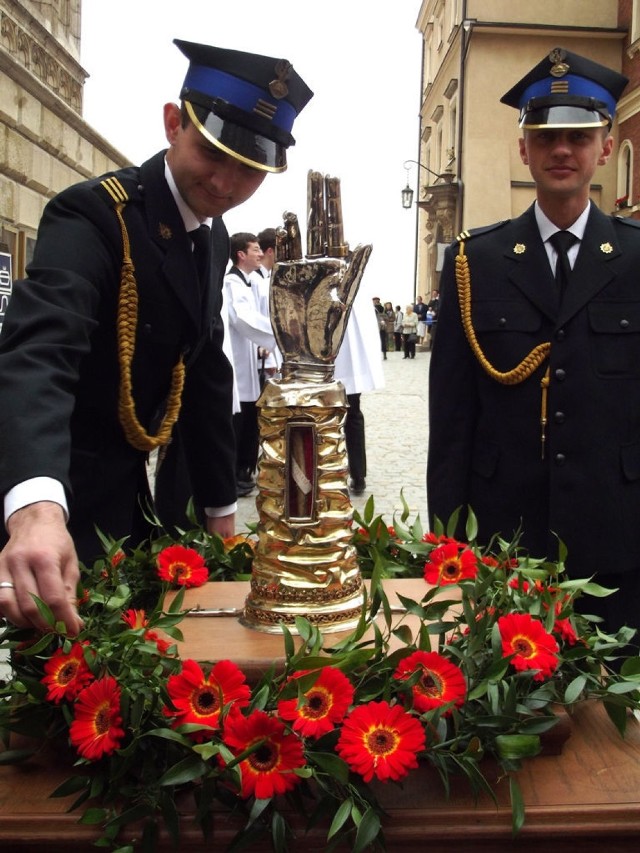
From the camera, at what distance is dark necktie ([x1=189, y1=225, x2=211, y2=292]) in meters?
2.11

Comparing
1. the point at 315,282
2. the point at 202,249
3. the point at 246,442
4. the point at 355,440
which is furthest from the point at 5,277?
Answer: the point at 315,282

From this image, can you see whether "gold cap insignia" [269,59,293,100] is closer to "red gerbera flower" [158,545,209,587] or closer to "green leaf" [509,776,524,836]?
"red gerbera flower" [158,545,209,587]

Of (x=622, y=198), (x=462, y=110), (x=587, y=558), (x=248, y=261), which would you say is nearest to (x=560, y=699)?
(x=587, y=558)

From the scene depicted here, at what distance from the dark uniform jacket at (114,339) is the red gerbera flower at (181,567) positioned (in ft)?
0.80

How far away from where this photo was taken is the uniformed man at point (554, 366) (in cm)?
238

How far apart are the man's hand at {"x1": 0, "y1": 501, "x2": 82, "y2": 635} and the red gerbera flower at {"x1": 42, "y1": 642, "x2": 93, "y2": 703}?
0.05m

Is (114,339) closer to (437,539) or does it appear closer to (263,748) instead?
(437,539)

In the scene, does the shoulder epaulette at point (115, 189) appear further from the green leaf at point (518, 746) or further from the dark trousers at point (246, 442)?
the dark trousers at point (246, 442)

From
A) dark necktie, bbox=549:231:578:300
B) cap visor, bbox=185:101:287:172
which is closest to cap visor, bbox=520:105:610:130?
dark necktie, bbox=549:231:578:300

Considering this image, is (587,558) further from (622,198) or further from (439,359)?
(622,198)

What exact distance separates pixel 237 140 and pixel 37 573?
2.90 ft

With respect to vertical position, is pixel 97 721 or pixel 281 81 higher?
pixel 281 81

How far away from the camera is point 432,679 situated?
1233mm

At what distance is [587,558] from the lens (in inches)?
93.0
